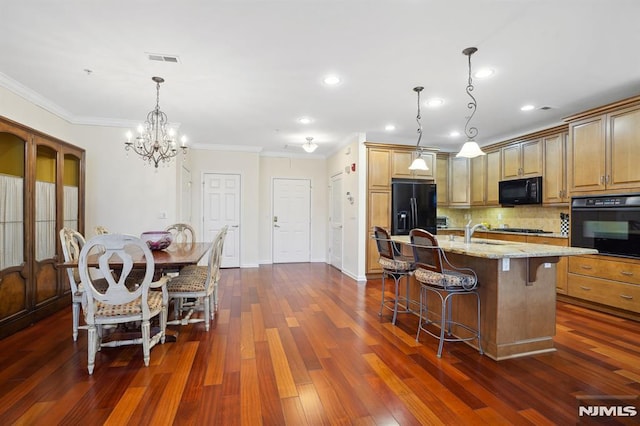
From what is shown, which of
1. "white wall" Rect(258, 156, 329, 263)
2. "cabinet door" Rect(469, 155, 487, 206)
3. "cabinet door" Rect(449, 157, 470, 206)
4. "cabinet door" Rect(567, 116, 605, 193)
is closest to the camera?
"cabinet door" Rect(567, 116, 605, 193)

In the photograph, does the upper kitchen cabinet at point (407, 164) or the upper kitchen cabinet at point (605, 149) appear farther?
the upper kitchen cabinet at point (407, 164)

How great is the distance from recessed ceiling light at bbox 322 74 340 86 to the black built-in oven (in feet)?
11.1

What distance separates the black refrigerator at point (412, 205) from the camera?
5.42m

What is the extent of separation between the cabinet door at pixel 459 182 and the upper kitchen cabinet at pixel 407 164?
0.70m

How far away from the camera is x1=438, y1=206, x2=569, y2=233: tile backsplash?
16.0 feet

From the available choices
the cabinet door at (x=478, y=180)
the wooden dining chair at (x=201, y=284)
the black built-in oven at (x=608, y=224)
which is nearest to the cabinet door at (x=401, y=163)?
the cabinet door at (x=478, y=180)

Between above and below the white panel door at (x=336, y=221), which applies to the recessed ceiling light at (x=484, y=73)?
above

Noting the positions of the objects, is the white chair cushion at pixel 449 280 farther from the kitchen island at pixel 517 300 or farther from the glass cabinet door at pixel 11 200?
the glass cabinet door at pixel 11 200

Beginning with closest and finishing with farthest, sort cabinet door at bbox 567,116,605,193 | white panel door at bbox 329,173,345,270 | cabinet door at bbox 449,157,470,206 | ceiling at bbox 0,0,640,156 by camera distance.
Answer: ceiling at bbox 0,0,640,156, cabinet door at bbox 567,116,605,193, cabinet door at bbox 449,157,470,206, white panel door at bbox 329,173,345,270

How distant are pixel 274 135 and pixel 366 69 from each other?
9.28 feet

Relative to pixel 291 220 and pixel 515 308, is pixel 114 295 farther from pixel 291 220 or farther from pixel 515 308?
pixel 291 220

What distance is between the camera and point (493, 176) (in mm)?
5578

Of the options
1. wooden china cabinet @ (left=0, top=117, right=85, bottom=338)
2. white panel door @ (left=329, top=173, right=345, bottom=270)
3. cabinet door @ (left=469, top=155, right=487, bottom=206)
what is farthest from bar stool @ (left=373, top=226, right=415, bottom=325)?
wooden china cabinet @ (left=0, top=117, right=85, bottom=338)

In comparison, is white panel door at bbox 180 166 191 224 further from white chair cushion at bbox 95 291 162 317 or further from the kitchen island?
the kitchen island
